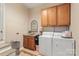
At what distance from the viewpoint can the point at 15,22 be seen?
168 cm

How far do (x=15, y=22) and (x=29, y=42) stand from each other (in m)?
0.44

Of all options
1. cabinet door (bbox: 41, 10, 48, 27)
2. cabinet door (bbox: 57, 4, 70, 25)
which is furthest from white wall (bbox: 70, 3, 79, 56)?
cabinet door (bbox: 41, 10, 48, 27)

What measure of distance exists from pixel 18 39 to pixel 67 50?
85 centimetres

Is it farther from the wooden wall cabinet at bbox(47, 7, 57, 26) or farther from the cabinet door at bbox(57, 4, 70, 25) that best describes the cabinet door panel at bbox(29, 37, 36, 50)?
the cabinet door at bbox(57, 4, 70, 25)

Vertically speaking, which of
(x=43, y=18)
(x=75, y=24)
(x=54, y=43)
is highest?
(x=43, y=18)

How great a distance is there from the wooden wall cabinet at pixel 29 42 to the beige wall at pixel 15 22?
10cm

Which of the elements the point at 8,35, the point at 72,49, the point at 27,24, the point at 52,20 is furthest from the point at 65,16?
the point at 8,35

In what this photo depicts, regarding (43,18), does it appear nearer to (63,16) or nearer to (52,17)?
(52,17)

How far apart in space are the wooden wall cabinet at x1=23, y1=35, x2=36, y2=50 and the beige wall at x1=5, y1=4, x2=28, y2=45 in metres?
0.10

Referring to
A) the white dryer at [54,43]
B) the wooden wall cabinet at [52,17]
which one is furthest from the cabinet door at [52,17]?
the white dryer at [54,43]

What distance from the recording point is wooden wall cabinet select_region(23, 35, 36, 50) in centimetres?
173

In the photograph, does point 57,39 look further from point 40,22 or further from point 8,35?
point 8,35

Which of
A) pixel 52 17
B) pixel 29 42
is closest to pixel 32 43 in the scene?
pixel 29 42

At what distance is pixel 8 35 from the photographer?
1600mm
